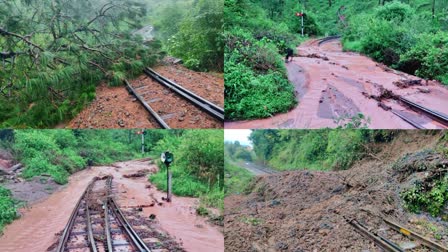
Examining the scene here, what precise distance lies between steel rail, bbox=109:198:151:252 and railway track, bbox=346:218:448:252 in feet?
7.61

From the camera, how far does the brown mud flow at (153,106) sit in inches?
153

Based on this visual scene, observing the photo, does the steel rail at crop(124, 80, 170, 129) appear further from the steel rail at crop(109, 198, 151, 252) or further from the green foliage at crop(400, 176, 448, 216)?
the green foliage at crop(400, 176, 448, 216)

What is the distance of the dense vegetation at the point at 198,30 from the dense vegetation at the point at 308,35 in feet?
0.35

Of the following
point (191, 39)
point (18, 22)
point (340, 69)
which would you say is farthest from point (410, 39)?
point (18, 22)

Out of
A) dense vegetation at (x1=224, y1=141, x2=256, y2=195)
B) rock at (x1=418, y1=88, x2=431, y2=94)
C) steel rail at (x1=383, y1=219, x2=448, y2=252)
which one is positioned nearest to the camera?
steel rail at (x1=383, y1=219, x2=448, y2=252)

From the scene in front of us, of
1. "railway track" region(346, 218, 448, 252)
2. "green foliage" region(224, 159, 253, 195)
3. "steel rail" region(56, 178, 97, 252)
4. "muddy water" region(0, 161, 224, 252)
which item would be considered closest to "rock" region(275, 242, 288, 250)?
"muddy water" region(0, 161, 224, 252)

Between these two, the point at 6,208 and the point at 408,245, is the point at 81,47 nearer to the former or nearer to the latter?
the point at 6,208

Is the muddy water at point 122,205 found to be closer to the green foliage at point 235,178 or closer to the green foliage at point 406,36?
the green foliage at point 235,178

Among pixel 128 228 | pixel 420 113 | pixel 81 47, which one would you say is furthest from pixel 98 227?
pixel 420 113

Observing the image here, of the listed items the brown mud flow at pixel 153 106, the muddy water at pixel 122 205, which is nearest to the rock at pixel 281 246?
the muddy water at pixel 122 205

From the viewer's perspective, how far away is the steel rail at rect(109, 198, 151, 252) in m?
4.13

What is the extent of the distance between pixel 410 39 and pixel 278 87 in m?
1.82

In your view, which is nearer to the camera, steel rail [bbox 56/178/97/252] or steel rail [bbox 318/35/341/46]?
steel rail [bbox 56/178/97/252]

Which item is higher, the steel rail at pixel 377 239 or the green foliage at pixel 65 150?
the green foliage at pixel 65 150
